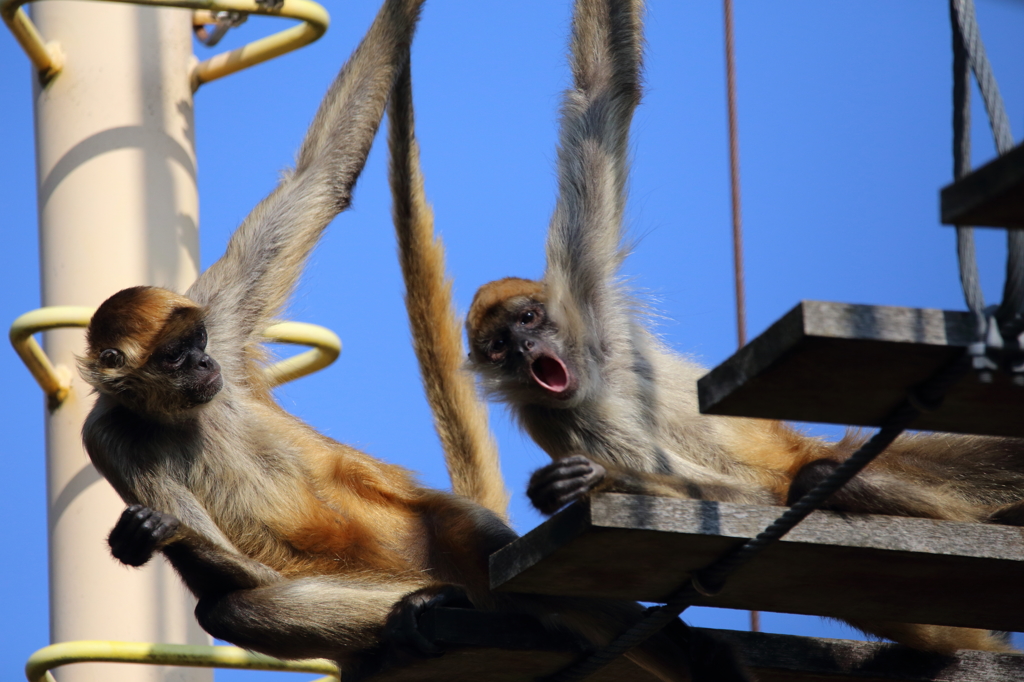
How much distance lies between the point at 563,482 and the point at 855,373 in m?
1.47

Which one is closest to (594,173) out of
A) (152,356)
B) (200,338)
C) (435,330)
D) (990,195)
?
(435,330)

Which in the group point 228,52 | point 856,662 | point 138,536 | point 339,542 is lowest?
point 856,662

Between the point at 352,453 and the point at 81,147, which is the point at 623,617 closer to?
the point at 352,453

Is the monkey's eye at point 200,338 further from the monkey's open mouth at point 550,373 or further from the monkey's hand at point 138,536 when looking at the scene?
the monkey's open mouth at point 550,373

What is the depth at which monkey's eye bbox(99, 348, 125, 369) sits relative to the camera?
17.8 ft

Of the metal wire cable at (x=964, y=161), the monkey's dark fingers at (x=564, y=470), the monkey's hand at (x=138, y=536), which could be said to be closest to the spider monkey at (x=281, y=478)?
the monkey's hand at (x=138, y=536)

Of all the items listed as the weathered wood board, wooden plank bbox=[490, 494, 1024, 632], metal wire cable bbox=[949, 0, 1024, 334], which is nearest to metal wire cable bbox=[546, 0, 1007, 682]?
metal wire cable bbox=[949, 0, 1024, 334]

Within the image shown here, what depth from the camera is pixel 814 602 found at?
4391 mm

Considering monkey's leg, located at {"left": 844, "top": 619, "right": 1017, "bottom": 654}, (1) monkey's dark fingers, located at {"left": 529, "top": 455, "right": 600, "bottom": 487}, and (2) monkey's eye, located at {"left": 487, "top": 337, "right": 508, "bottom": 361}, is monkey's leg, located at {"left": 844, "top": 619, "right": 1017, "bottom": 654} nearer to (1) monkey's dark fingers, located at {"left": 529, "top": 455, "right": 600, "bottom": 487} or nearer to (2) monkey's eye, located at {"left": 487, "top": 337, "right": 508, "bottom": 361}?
(1) monkey's dark fingers, located at {"left": 529, "top": 455, "right": 600, "bottom": 487}

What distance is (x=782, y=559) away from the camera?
13.0ft

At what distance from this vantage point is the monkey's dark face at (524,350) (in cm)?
552

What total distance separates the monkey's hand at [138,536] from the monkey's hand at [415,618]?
929 mm

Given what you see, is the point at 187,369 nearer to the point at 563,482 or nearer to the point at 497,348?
the point at 497,348

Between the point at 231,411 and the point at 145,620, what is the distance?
1112mm
